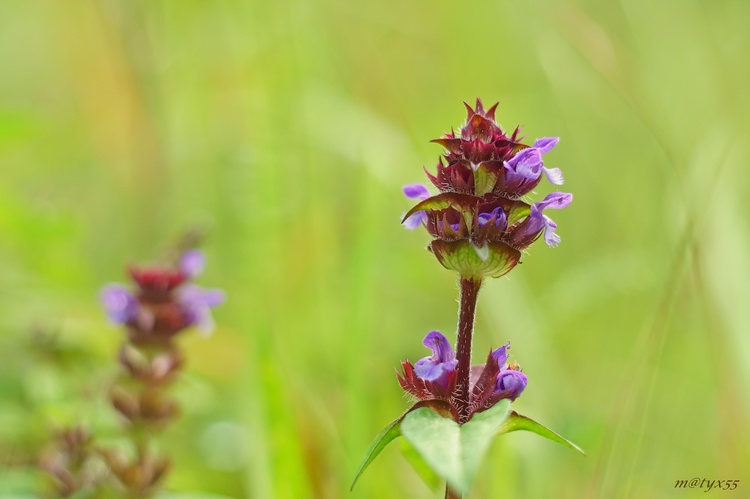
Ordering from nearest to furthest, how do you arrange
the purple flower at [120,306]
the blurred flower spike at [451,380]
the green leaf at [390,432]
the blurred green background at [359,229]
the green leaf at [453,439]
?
1. the green leaf at [453,439]
2. the green leaf at [390,432]
3. the blurred flower spike at [451,380]
4. the purple flower at [120,306]
5. the blurred green background at [359,229]

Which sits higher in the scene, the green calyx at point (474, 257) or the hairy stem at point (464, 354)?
the green calyx at point (474, 257)

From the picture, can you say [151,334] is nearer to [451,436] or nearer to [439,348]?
[439,348]

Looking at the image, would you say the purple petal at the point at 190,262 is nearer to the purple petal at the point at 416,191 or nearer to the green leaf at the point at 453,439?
the purple petal at the point at 416,191

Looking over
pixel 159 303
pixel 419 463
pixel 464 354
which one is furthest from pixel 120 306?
pixel 464 354

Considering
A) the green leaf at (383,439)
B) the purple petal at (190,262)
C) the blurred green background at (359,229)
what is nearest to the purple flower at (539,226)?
the green leaf at (383,439)

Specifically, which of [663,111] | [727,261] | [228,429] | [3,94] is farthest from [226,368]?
[3,94]

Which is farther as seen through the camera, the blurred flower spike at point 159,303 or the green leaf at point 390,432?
the blurred flower spike at point 159,303

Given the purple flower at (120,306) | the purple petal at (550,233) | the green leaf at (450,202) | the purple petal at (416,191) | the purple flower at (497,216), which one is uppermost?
the purple petal at (416,191)
